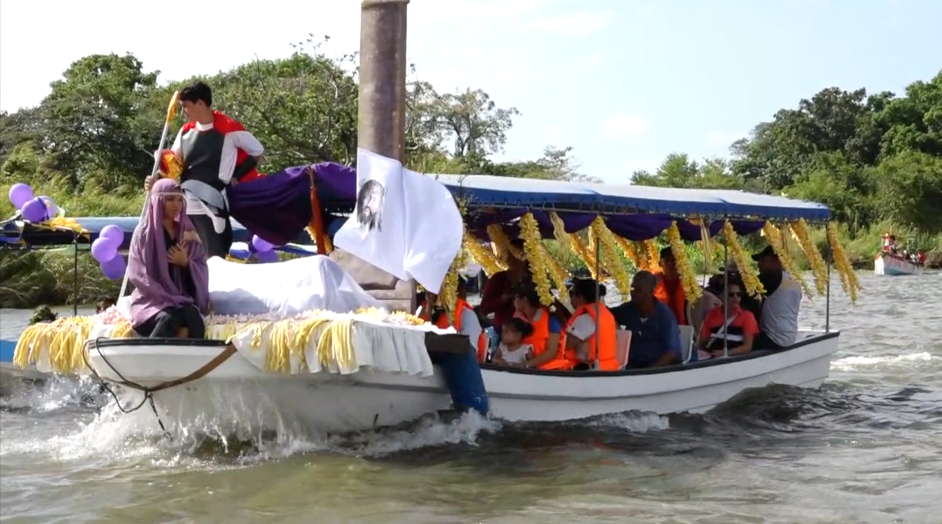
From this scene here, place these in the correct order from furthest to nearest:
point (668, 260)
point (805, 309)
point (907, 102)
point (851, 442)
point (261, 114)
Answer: point (907, 102) → point (261, 114) → point (805, 309) → point (668, 260) → point (851, 442)

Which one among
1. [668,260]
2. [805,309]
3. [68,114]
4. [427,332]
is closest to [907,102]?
[805,309]

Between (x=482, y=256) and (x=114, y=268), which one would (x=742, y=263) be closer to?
(x=482, y=256)

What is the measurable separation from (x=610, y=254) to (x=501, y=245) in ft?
5.32

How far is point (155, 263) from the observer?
7840mm

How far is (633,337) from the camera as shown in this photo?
35.2 ft

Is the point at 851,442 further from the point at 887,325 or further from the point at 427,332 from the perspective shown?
the point at 887,325

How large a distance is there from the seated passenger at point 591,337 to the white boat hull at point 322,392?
0.29 metres

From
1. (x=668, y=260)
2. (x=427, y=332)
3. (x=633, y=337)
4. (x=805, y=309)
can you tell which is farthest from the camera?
(x=805, y=309)

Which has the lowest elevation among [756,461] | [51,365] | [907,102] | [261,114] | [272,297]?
[756,461]

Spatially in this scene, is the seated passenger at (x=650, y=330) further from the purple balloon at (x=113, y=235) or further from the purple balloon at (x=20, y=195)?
the purple balloon at (x=20, y=195)

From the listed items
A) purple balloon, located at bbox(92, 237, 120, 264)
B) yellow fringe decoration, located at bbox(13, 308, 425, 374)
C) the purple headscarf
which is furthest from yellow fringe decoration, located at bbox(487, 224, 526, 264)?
purple balloon, located at bbox(92, 237, 120, 264)

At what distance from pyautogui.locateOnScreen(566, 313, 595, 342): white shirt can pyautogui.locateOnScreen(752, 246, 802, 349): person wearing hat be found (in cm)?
251

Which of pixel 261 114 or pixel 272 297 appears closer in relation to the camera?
pixel 272 297

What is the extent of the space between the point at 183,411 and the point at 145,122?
33641 millimetres
